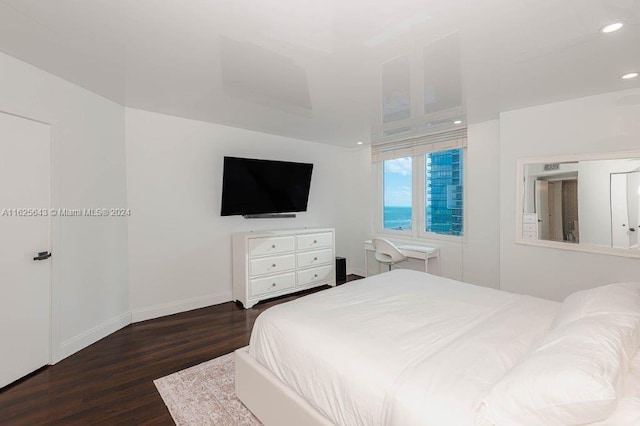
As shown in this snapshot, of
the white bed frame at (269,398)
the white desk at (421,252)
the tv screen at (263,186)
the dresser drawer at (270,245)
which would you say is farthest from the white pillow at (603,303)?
the tv screen at (263,186)

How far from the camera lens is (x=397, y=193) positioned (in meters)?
5.06

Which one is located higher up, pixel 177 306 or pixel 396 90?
pixel 396 90

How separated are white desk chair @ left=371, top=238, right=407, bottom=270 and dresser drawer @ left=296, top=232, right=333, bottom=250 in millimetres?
735

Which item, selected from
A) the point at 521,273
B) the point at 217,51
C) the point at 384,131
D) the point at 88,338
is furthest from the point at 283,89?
the point at 521,273

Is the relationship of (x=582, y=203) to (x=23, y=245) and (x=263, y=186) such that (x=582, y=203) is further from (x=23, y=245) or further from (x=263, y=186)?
(x=23, y=245)

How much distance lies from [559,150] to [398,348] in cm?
301

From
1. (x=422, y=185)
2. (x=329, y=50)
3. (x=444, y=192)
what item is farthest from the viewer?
(x=422, y=185)

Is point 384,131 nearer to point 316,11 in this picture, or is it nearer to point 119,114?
point 316,11

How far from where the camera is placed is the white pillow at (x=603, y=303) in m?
1.41

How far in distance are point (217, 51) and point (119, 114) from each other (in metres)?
1.90

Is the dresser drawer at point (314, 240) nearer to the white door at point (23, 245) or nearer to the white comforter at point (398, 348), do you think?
the white comforter at point (398, 348)

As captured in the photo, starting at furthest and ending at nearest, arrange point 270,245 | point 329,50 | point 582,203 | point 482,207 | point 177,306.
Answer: point 270,245 → point 482,207 → point 177,306 → point 582,203 → point 329,50

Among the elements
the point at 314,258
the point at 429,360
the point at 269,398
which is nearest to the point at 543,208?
the point at 429,360

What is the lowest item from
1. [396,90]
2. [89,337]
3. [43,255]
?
[89,337]
